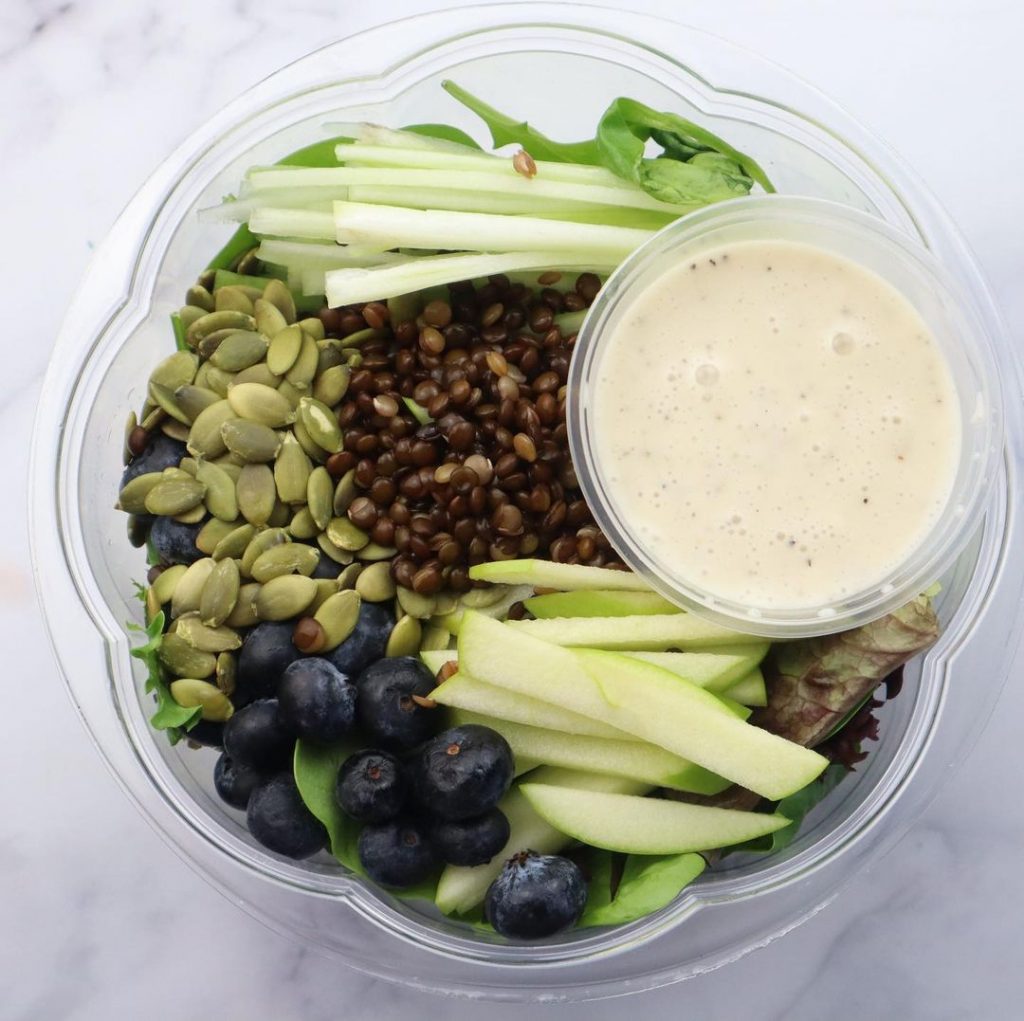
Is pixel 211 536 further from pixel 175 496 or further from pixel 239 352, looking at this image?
pixel 239 352

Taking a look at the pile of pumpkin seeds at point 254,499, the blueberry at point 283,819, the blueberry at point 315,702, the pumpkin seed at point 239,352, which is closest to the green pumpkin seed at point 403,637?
the pile of pumpkin seeds at point 254,499

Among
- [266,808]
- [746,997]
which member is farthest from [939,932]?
[266,808]

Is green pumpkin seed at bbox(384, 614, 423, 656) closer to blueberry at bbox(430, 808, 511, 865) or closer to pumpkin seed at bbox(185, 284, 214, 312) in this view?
blueberry at bbox(430, 808, 511, 865)

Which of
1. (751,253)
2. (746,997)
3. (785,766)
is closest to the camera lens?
(785,766)

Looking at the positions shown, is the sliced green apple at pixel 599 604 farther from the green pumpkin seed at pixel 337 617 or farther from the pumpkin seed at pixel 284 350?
the pumpkin seed at pixel 284 350

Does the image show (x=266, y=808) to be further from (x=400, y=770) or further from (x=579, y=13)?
(x=579, y=13)

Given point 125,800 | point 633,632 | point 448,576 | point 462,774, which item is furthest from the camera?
point 125,800

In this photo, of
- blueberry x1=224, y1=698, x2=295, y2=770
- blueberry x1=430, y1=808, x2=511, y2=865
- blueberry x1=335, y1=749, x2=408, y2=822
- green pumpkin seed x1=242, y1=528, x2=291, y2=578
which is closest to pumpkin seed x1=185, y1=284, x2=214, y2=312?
green pumpkin seed x1=242, y1=528, x2=291, y2=578

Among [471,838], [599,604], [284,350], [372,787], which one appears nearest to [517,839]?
[471,838]
